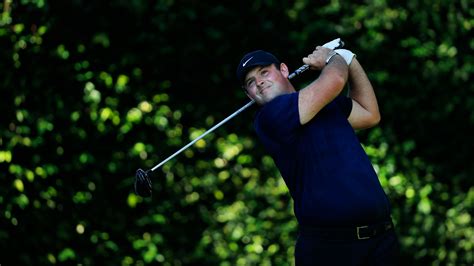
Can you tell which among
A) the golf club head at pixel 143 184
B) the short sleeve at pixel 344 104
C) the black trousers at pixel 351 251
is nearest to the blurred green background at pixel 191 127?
the golf club head at pixel 143 184

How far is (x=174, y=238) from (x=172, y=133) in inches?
30.3

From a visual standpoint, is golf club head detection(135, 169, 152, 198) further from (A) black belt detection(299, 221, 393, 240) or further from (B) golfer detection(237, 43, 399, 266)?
(A) black belt detection(299, 221, 393, 240)

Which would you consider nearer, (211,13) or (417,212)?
(211,13)

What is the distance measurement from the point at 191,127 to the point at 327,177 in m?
2.45

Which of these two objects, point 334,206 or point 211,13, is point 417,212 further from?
point 334,206

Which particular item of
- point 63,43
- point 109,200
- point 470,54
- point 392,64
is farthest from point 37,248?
point 470,54

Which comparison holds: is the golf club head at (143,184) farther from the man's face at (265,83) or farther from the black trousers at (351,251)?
the black trousers at (351,251)

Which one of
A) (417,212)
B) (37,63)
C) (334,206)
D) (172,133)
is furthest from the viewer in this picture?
(417,212)

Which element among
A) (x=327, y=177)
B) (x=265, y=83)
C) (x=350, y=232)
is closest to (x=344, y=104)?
(x=265, y=83)

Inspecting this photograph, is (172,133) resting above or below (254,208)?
above

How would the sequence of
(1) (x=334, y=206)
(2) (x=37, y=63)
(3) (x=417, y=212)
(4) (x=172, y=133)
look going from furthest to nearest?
(3) (x=417, y=212)
(4) (x=172, y=133)
(2) (x=37, y=63)
(1) (x=334, y=206)

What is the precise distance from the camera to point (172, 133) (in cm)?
561

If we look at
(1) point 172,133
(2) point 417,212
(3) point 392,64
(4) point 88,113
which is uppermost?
(4) point 88,113

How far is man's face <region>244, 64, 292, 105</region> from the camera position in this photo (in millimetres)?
3699
